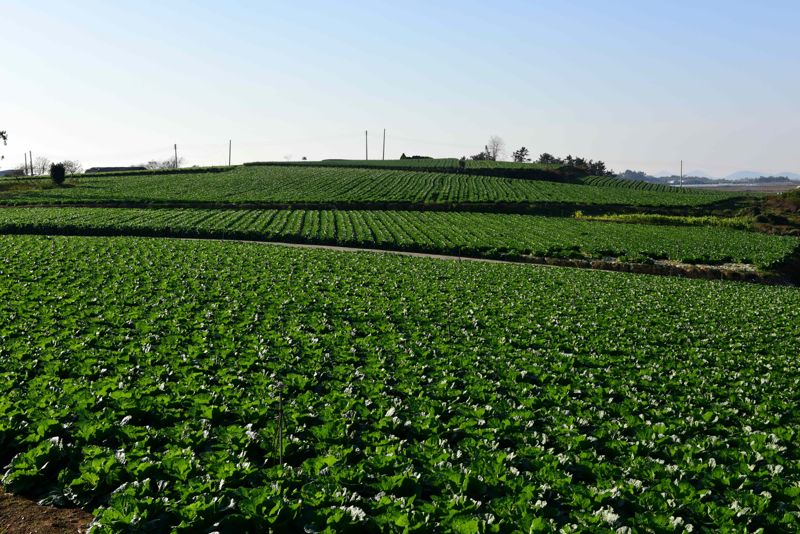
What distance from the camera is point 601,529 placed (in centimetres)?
595

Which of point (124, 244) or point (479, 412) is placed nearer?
point (479, 412)

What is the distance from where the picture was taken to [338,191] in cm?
7219

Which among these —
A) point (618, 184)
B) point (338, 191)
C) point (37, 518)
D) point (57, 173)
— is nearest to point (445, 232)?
point (338, 191)

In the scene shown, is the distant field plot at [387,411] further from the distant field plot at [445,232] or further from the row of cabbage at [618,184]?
the row of cabbage at [618,184]

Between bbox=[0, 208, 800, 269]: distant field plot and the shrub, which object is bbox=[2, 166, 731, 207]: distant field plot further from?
bbox=[0, 208, 800, 269]: distant field plot

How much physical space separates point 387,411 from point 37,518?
179 inches

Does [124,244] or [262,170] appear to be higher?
[262,170]

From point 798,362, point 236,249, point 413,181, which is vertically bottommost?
point 798,362

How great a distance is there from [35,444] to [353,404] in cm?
426

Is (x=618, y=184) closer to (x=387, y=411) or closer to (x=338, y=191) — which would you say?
(x=338, y=191)

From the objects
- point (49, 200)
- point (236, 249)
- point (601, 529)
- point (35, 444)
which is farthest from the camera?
point (49, 200)

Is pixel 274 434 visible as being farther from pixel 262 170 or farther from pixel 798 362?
pixel 262 170

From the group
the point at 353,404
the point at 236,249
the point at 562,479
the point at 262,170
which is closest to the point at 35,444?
the point at 353,404

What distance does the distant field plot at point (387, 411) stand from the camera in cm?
644
